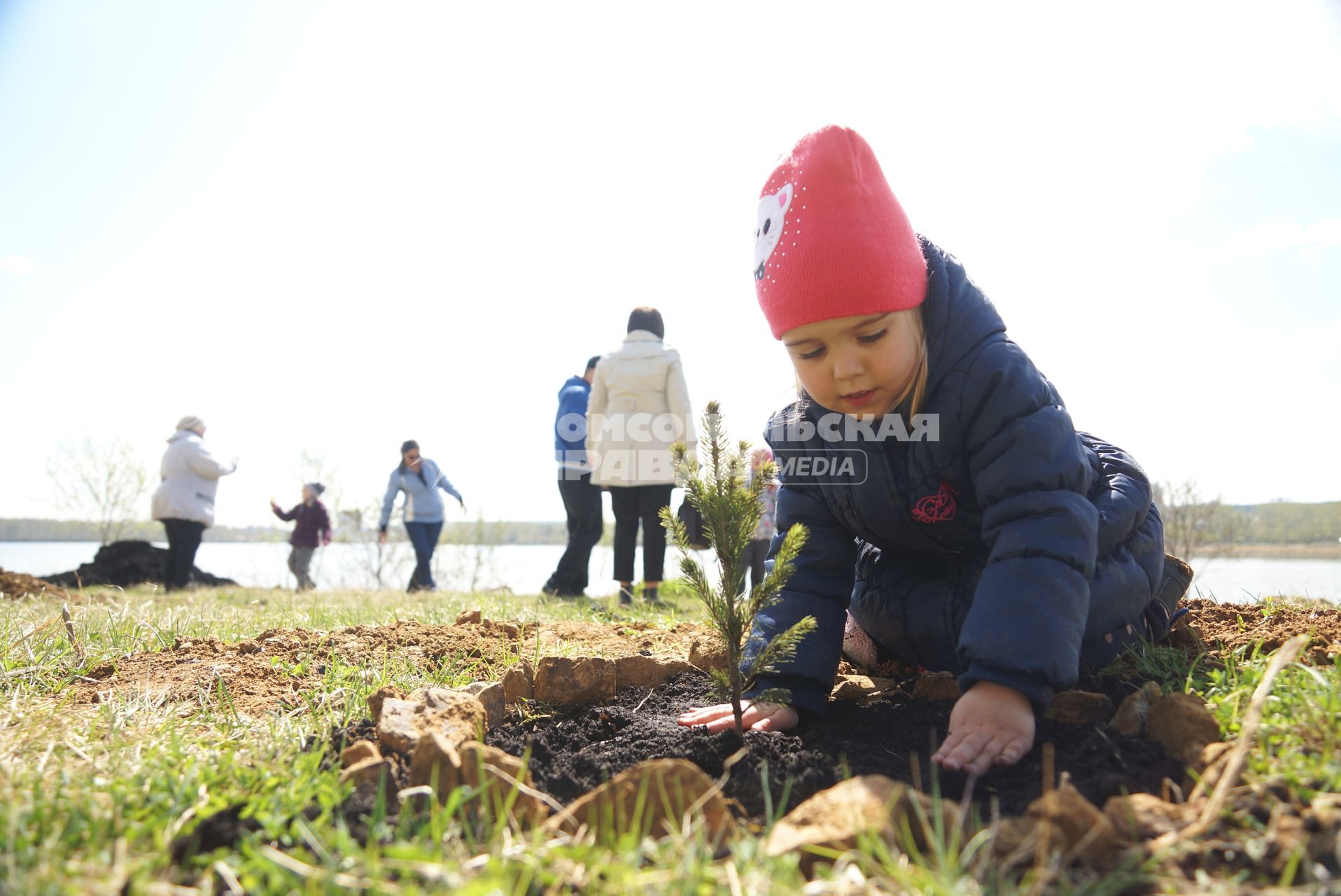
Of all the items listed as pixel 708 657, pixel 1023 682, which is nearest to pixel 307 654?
pixel 708 657

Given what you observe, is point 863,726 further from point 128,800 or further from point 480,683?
point 128,800

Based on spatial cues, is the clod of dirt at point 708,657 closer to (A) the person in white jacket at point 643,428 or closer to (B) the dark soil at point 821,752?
(B) the dark soil at point 821,752

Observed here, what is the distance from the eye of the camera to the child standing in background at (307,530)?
14.8 metres

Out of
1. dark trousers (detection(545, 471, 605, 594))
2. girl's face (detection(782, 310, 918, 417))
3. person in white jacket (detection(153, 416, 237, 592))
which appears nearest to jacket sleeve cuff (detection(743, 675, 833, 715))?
girl's face (detection(782, 310, 918, 417))

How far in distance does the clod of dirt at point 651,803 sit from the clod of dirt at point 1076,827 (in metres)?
0.55

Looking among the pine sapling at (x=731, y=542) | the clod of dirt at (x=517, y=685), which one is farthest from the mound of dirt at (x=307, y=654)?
the pine sapling at (x=731, y=542)

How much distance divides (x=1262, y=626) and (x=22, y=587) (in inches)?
441

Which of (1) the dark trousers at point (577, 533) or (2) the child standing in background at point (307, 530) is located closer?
(1) the dark trousers at point (577, 533)

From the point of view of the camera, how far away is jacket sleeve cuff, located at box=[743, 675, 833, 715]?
2380 mm

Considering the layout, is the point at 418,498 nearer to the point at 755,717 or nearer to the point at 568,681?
the point at 568,681

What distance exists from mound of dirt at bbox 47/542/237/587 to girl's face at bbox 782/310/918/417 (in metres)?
14.2

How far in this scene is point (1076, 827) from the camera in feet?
4.37

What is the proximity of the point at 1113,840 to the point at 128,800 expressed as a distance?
70.4 inches

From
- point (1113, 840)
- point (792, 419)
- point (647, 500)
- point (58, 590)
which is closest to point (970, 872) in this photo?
point (1113, 840)
